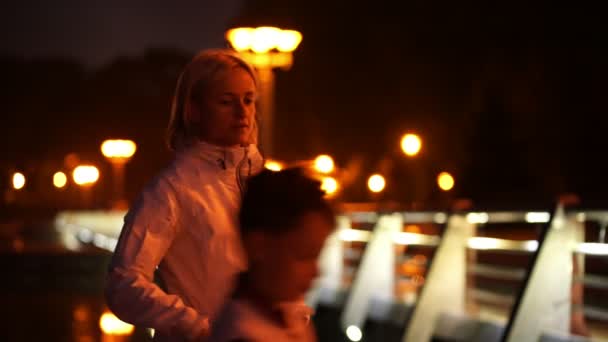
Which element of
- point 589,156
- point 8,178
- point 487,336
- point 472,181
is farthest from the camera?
point 8,178

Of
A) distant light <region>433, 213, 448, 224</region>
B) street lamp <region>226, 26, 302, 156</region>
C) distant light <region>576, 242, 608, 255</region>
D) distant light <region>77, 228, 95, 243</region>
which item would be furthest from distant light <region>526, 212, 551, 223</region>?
distant light <region>77, 228, 95, 243</region>

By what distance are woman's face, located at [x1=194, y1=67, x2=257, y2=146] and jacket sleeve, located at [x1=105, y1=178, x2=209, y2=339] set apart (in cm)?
27

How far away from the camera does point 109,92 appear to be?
105 m

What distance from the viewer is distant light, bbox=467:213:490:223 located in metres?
10.1

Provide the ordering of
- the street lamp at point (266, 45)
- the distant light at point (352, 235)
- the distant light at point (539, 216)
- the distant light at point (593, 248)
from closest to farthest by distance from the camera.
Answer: the distant light at point (593, 248), the distant light at point (539, 216), the distant light at point (352, 235), the street lamp at point (266, 45)

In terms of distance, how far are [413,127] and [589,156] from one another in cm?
658

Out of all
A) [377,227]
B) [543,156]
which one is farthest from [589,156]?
[377,227]

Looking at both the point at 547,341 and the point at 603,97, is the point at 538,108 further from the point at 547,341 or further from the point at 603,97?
the point at 547,341

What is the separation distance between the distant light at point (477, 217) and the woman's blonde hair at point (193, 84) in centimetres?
659

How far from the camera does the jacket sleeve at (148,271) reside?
3.18m

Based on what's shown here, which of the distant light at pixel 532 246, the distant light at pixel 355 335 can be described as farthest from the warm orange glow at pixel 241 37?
the distant light at pixel 532 246

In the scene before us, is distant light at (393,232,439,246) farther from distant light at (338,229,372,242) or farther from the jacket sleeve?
the jacket sleeve

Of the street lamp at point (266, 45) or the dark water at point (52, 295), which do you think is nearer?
the dark water at point (52, 295)

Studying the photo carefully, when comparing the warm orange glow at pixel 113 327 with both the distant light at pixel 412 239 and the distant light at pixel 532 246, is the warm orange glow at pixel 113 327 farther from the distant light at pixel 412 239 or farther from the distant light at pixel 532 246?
the distant light at pixel 532 246
